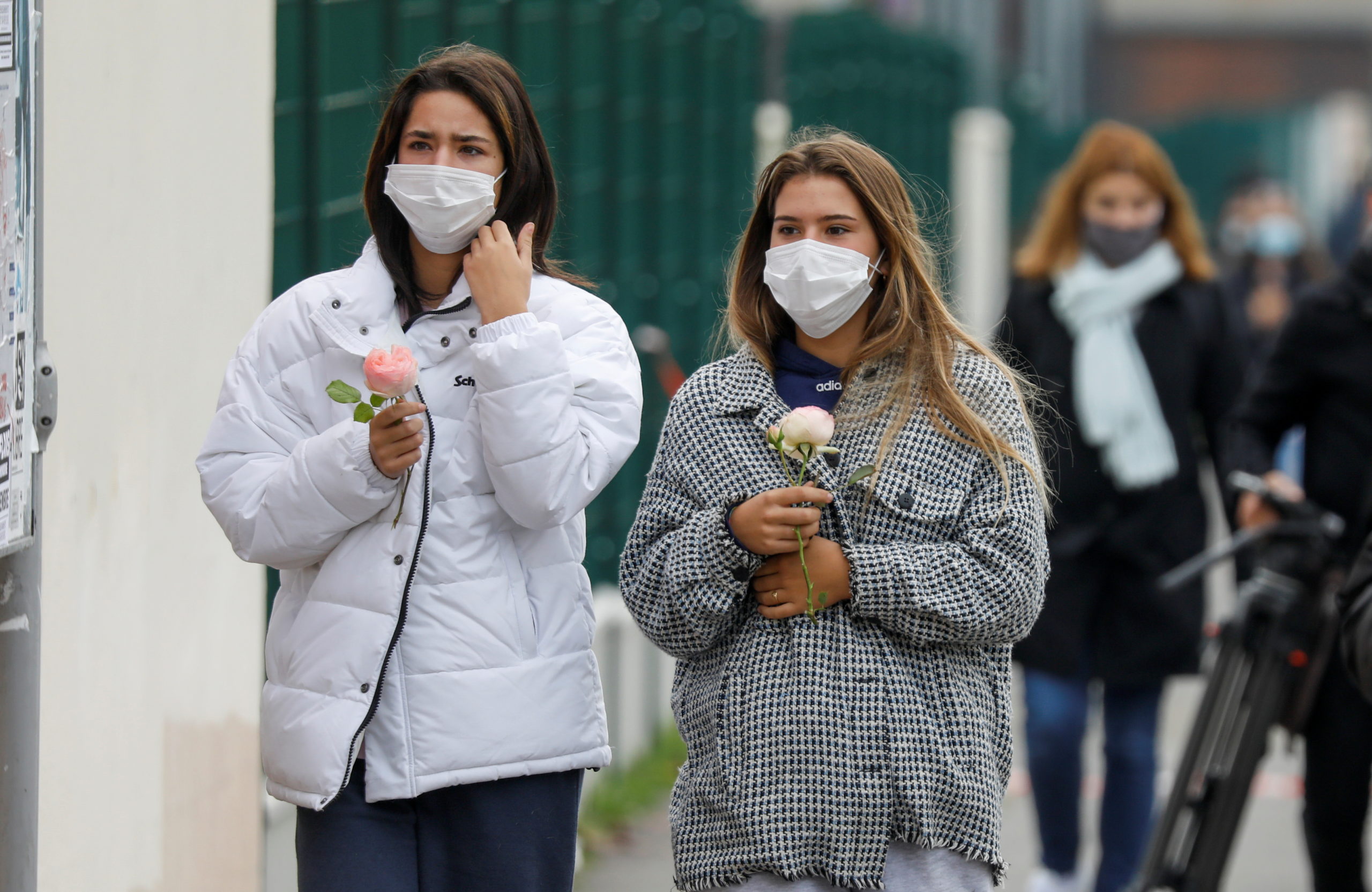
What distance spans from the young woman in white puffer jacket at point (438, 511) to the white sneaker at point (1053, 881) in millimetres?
2746

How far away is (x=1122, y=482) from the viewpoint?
5.63m

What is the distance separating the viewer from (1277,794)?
732cm

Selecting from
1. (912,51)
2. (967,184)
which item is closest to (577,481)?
(912,51)

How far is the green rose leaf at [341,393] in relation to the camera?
9.70 feet

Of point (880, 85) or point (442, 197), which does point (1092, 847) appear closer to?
point (442, 197)

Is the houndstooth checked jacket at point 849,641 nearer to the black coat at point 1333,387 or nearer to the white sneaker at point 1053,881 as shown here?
the black coat at point 1333,387

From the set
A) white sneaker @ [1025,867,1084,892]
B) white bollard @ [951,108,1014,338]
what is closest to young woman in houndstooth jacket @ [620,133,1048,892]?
white sneaker @ [1025,867,1084,892]

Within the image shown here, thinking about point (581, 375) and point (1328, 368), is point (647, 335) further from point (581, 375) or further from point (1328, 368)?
point (581, 375)

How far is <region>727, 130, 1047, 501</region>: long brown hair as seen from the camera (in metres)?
3.19

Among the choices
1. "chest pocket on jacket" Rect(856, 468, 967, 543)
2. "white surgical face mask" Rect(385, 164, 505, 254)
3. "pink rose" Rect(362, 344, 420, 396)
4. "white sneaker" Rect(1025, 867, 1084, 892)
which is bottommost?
"white sneaker" Rect(1025, 867, 1084, 892)

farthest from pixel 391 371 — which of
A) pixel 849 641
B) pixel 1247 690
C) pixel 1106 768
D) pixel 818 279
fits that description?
pixel 1106 768

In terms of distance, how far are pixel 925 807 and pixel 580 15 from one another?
4.41 metres

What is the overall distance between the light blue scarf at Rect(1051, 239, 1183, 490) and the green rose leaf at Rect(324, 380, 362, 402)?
3.10 metres

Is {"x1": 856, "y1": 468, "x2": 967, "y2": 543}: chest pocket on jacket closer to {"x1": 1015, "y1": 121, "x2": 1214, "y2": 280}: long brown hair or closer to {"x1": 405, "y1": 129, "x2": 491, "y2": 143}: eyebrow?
{"x1": 405, "y1": 129, "x2": 491, "y2": 143}: eyebrow
